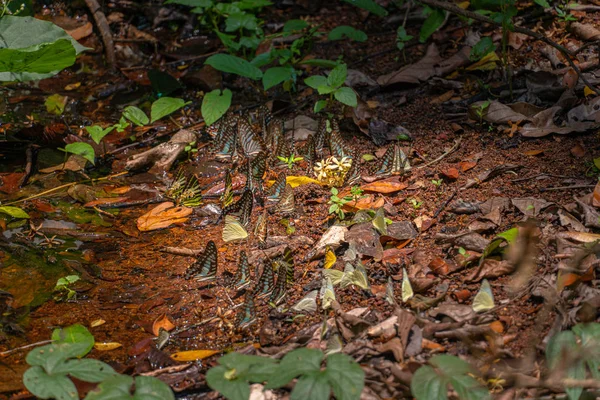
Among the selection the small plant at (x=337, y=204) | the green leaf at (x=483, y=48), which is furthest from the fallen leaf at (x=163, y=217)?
the green leaf at (x=483, y=48)

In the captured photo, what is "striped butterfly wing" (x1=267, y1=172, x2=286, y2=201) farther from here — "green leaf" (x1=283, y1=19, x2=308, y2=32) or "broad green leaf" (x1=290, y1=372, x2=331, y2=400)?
"green leaf" (x1=283, y1=19, x2=308, y2=32)

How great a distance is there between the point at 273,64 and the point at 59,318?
2.81 meters

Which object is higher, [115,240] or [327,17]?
[327,17]

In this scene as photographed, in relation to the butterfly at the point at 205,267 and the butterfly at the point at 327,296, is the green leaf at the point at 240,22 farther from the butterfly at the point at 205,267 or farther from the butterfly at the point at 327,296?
the butterfly at the point at 327,296

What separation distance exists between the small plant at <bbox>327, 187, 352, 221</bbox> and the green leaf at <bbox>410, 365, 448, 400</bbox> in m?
1.23

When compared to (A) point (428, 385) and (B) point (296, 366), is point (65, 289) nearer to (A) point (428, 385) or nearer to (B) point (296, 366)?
(B) point (296, 366)

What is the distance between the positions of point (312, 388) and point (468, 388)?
48cm

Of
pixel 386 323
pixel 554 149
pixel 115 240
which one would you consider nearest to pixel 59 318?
pixel 115 240

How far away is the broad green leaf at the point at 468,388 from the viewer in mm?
1833

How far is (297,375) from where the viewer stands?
188 cm

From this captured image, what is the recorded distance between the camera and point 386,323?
2.31 meters

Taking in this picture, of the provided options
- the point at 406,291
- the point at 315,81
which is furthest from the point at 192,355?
the point at 315,81

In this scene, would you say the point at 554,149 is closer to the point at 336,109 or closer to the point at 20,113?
the point at 336,109

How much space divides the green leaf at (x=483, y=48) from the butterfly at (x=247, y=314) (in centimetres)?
231
